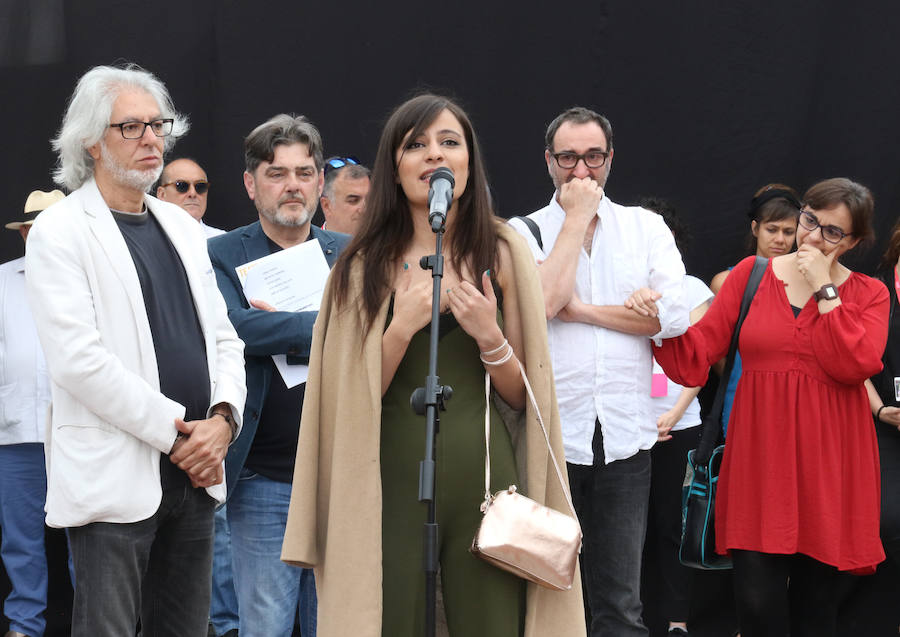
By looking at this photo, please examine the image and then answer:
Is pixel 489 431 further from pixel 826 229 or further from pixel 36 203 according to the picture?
pixel 36 203

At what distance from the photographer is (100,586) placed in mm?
2826

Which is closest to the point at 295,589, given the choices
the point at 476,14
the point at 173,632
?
the point at 173,632

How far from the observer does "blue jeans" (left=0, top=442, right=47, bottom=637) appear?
486 cm

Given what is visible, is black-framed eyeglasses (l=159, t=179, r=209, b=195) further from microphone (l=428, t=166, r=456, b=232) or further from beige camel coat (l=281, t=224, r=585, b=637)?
microphone (l=428, t=166, r=456, b=232)

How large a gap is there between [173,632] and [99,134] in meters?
1.50

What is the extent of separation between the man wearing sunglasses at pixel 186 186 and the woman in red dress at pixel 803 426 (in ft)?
7.80

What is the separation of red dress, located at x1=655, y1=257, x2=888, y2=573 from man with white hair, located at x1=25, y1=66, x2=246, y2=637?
1.64m

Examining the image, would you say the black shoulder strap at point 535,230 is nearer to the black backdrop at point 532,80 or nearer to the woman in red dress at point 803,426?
the woman in red dress at point 803,426

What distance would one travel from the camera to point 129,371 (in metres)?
2.91

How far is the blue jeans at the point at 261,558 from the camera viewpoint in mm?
3504

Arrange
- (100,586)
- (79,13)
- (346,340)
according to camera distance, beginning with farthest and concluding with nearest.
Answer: (79,13) < (100,586) < (346,340)

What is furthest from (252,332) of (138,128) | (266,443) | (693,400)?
(693,400)

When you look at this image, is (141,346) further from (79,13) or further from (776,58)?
(776,58)

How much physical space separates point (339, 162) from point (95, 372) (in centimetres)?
243
